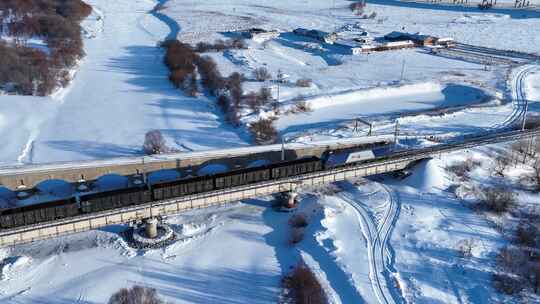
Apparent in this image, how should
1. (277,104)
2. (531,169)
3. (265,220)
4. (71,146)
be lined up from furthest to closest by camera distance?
(277,104) < (71,146) < (531,169) < (265,220)

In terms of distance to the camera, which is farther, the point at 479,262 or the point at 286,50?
the point at 286,50

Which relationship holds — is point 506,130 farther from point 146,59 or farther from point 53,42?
point 53,42

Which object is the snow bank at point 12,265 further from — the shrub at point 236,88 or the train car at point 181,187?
the shrub at point 236,88

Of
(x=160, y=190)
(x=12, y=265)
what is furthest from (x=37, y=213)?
(x=160, y=190)

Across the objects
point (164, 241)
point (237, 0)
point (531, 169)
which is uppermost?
point (237, 0)

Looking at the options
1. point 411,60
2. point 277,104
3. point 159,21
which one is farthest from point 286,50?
point 159,21

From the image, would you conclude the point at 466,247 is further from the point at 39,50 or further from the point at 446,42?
the point at 446,42
